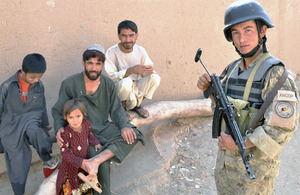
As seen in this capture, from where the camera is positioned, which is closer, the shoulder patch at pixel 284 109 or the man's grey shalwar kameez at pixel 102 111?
the shoulder patch at pixel 284 109

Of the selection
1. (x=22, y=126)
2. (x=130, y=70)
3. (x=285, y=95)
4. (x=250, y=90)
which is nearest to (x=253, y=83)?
(x=250, y=90)

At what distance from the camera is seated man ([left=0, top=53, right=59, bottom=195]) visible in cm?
296

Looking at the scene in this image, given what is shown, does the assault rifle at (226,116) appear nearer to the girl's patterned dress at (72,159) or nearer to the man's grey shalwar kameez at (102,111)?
the man's grey shalwar kameez at (102,111)

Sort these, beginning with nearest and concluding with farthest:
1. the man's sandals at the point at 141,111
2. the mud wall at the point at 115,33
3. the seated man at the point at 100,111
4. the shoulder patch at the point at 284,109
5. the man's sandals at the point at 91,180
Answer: the shoulder patch at the point at 284,109, the man's sandals at the point at 91,180, the seated man at the point at 100,111, the mud wall at the point at 115,33, the man's sandals at the point at 141,111

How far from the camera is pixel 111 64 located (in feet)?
12.1

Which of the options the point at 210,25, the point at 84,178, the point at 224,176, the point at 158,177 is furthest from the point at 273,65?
the point at 210,25

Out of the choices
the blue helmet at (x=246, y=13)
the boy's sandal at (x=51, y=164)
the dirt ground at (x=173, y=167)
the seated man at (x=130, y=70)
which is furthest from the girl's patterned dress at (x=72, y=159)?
the blue helmet at (x=246, y=13)

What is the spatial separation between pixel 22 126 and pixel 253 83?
231 centimetres

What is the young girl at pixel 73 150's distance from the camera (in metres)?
2.71

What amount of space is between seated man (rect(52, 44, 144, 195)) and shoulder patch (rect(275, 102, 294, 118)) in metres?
1.66

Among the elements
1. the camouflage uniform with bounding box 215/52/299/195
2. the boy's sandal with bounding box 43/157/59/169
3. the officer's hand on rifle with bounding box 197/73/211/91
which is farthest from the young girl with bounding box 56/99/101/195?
the camouflage uniform with bounding box 215/52/299/195

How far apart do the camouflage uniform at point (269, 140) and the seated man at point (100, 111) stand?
1216 mm

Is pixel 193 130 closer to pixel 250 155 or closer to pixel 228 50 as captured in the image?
pixel 228 50

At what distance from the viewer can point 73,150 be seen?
280 centimetres
